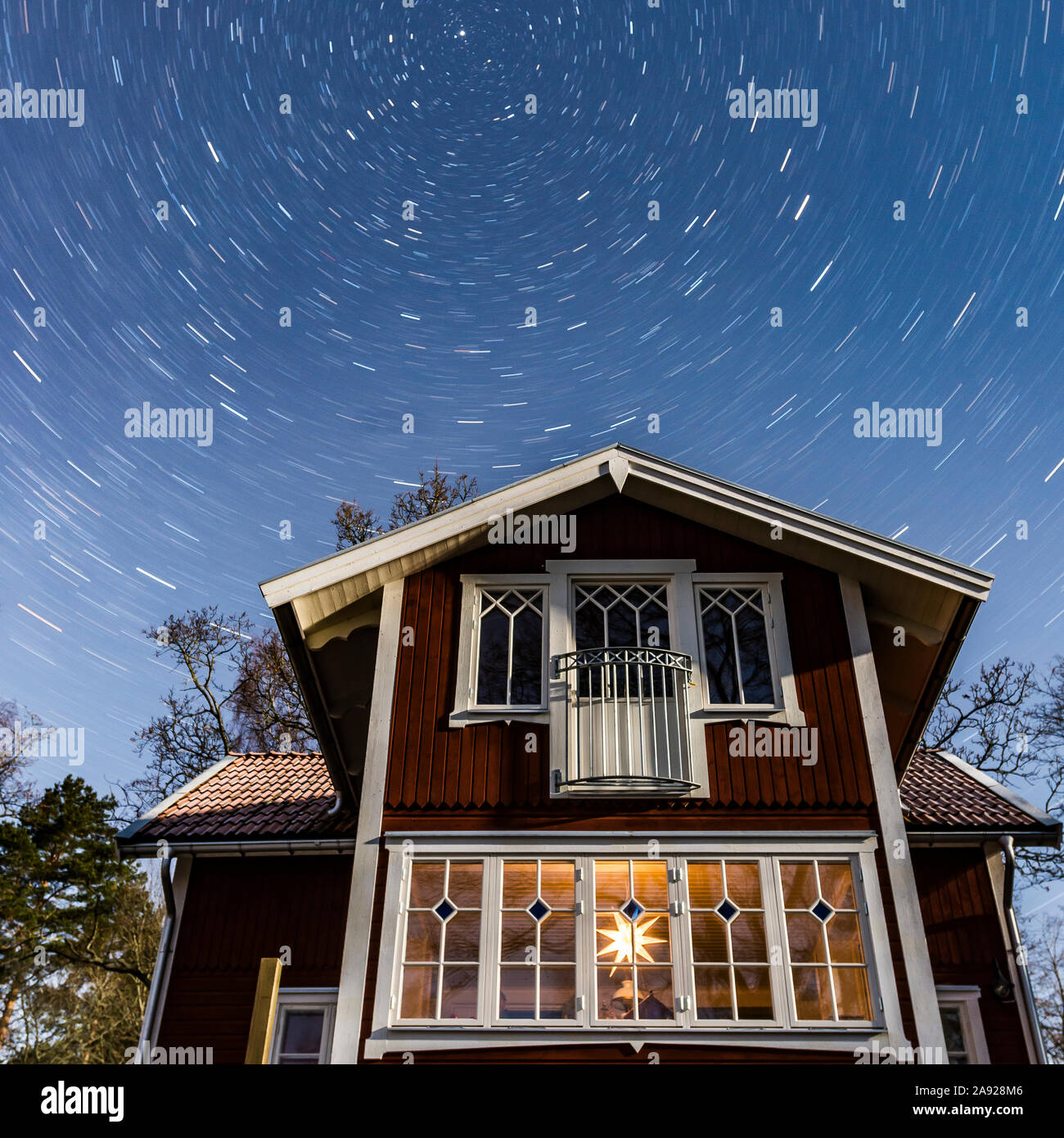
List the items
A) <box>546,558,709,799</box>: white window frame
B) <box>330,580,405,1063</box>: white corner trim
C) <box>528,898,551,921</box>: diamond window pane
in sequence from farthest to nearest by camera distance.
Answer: <box>546,558,709,799</box>: white window frame < <box>528,898,551,921</box>: diamond window pane < <box>330,580,405,1063</box>: white corner trim

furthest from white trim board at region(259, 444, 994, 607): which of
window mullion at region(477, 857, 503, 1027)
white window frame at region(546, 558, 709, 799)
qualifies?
window mullion at region(477, 857, 503, 1027)

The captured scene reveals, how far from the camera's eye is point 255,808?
14609mm

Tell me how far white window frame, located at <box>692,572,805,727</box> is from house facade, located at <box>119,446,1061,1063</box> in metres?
0.04

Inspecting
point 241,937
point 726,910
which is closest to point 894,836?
point 726,910

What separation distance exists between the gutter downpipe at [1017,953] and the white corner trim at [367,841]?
851cm

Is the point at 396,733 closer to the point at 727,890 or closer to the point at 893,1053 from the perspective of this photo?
the point at 727,890

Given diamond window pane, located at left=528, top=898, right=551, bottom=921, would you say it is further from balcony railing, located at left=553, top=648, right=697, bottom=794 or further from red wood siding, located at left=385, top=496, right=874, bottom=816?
balcony railing, located at left=553, top=648, right=697, bottom=794

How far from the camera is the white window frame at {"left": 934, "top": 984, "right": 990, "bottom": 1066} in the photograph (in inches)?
474

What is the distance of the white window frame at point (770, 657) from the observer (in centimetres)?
1111

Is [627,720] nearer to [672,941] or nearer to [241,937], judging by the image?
[672,941]

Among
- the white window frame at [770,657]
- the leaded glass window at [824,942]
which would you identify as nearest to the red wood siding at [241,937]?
the white window frame at [770,657]

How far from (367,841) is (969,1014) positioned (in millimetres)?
8309
